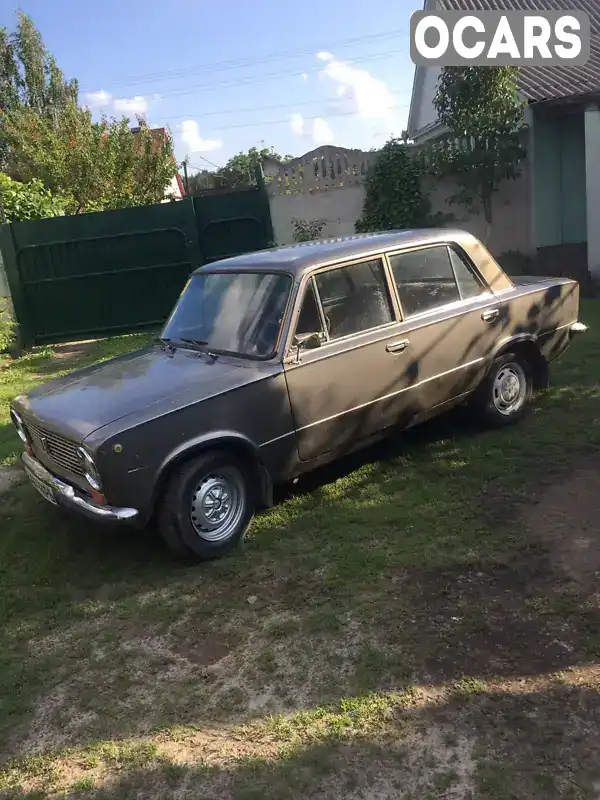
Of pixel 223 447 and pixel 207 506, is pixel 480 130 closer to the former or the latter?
pixel 223 447

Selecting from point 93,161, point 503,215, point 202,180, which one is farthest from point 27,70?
point 503,215

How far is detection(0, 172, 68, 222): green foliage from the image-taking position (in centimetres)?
1219

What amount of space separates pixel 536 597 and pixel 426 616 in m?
0.58

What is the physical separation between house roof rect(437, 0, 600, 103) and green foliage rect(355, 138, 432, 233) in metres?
2.36

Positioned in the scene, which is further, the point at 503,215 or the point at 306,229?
the point at 503,215

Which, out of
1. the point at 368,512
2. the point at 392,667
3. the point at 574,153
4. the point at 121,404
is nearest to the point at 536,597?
the point at 392,667

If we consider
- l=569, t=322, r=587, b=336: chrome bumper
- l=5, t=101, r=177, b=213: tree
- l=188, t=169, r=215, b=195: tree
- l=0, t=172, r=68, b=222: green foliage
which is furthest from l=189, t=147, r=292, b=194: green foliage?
l=569, t=322, r=587, b=336: chrome bumper

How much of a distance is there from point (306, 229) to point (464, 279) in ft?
22.4

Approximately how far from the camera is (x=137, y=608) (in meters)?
3.73

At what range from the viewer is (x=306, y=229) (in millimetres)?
11805

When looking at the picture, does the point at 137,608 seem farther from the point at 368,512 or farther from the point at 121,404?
the point at 368,512

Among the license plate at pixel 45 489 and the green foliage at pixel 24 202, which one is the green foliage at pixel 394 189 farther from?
the license plate at pixel 45 489

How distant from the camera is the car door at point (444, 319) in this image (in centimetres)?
496

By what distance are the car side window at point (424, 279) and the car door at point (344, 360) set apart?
0.44 ft
